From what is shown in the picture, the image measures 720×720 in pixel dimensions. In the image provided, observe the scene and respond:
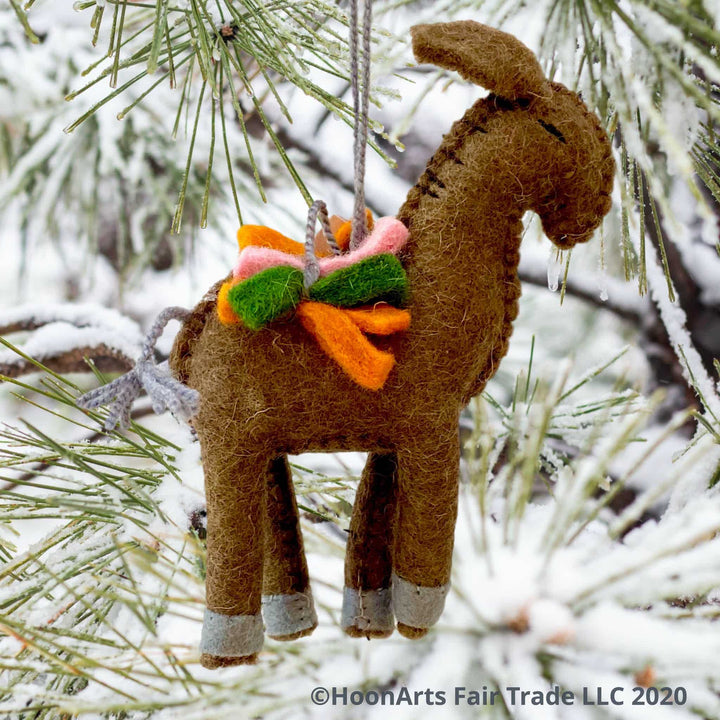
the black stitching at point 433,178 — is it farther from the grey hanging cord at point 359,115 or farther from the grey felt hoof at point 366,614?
the grey felt hoof at point 366,614

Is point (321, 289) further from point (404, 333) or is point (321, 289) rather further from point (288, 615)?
point (288, 615)

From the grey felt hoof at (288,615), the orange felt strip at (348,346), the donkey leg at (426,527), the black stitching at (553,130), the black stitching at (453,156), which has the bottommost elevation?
the grey felt hoof at (288,615)

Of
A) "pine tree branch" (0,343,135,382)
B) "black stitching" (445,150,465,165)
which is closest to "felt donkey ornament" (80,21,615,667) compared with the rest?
"black stitching" (445,150,465,165)

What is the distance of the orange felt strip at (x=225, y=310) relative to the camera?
15.4 inches

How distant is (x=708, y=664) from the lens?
0.98 ft

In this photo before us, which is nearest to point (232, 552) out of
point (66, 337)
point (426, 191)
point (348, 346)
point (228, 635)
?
point (228, 635)

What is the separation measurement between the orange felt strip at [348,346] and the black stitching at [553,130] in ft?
0.53

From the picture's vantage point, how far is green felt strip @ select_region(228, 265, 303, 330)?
1.23 ft

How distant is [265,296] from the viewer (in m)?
0.37

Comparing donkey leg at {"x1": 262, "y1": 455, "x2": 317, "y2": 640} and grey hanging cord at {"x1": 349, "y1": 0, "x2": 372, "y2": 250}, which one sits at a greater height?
grey hanging cord at {"x1": 349, "y1": 0, "x2": 372, "y2": 250}

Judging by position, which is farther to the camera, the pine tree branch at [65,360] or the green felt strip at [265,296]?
the pine tree branch at [65,360]

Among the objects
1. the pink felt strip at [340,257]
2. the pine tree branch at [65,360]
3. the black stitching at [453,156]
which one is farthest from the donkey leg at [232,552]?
the pine tree branch at [65,360]

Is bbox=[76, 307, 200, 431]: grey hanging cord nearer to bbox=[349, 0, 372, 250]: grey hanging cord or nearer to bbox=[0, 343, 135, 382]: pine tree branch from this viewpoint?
bbox=[349, 0, 372, 250]: grey hanging cord

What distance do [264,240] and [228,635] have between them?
0.25 m
